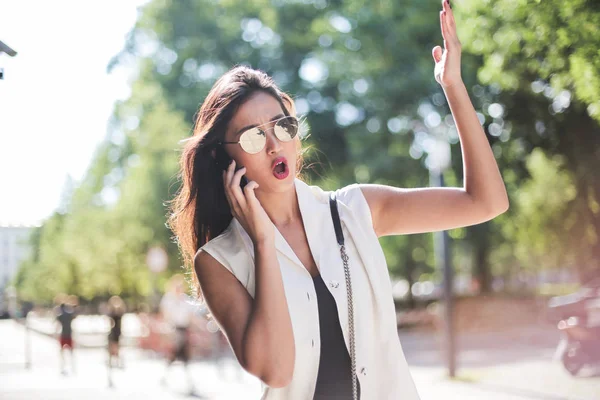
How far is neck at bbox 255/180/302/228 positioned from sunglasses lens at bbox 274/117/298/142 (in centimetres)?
15

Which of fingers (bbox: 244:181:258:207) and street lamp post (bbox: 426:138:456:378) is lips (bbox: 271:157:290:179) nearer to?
fingers (bbox: 244:181:258:207)

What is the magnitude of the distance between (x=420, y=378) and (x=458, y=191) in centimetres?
1157

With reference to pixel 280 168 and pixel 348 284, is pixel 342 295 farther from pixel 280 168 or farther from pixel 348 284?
pixel 280 168

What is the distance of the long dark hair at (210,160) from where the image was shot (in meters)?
2.41

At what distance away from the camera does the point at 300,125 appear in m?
2.45

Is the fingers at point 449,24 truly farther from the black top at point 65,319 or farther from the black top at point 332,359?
the black top at point 65,319

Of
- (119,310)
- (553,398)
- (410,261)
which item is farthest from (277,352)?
(410,261)

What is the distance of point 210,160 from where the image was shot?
2.50 metres

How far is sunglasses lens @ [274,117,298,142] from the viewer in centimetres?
231

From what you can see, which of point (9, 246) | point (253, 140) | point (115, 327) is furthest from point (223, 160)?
point (9, 246)

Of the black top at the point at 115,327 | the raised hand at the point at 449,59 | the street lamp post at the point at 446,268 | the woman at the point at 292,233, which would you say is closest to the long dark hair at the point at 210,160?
the woman at the point at 292,233

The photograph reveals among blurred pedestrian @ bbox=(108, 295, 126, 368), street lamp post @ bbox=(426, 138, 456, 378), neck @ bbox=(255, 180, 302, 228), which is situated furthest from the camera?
blurred pedestrian @ bbox=(108, 295, 126, 368)

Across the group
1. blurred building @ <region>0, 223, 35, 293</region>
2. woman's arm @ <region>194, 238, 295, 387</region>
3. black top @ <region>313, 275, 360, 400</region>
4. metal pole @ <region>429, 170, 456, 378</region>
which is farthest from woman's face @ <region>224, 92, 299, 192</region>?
blurred building @ <region>0, 223, 35, 293</region>

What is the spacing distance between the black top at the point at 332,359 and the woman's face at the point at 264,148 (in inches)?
14.5
